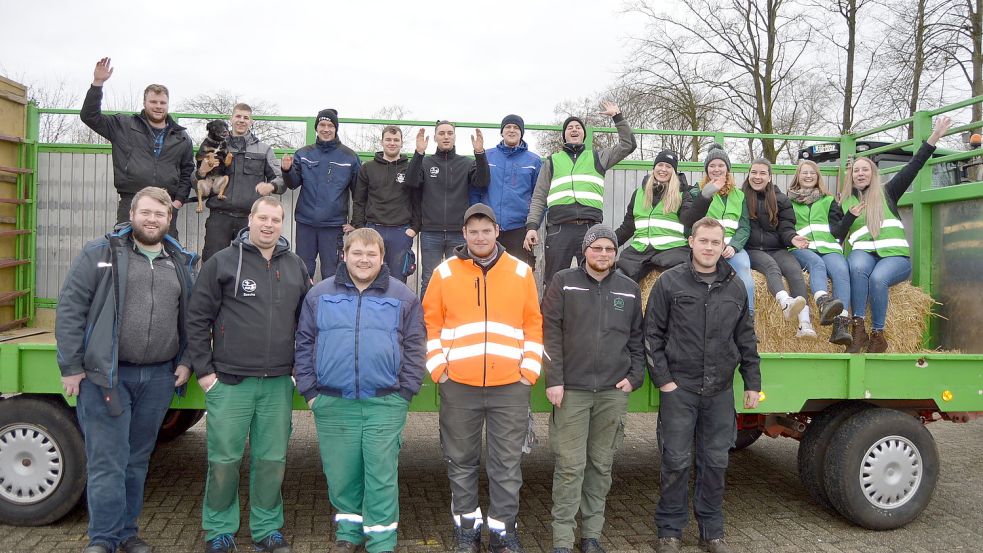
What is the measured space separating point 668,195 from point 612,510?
251cm

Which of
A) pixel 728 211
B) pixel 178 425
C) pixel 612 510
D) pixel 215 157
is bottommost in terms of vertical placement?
pixel 612 510

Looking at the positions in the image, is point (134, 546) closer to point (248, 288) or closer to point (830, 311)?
point (248, 288)

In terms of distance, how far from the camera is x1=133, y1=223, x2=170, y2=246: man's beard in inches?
166

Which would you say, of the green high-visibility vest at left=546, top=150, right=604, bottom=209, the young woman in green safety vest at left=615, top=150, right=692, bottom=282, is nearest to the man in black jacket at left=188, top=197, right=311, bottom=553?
the green high-visibility vest at left=546, top=150, right=604, bottom=209

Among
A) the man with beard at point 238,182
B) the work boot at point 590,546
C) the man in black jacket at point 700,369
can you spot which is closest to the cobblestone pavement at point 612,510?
the work boot at point 590,546

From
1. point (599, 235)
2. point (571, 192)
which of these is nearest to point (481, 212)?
point (599, 235)

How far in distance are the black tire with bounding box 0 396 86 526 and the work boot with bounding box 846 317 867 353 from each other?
5693 millimetres

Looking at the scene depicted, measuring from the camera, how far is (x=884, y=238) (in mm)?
5977

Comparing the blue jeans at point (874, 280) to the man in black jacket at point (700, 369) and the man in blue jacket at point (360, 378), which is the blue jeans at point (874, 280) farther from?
the man in blue jacket at point (360, 378)

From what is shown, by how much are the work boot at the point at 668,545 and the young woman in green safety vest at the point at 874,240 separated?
228cm

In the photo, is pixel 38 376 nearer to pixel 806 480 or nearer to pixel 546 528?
pixel 546 528

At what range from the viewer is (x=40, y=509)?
4.66 metres

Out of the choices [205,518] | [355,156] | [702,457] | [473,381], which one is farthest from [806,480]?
[355,156]

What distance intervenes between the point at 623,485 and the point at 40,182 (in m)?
6.50
